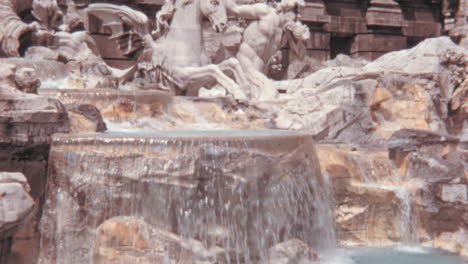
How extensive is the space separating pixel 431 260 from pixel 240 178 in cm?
175

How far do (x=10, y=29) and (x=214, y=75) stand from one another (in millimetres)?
2625

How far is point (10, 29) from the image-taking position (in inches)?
276

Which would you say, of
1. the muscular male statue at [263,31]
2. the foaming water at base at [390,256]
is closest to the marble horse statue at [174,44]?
the muscular male statue at [263,31]

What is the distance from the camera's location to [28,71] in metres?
4.58

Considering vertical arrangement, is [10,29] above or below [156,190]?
above

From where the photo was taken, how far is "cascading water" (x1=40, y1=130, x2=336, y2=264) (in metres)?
3.77

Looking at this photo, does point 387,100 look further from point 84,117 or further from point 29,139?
point 29,139

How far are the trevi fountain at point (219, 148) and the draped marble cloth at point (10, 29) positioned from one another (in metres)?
0.02

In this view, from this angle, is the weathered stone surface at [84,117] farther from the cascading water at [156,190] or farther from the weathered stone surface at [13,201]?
the weathered stone surface at [13,201]

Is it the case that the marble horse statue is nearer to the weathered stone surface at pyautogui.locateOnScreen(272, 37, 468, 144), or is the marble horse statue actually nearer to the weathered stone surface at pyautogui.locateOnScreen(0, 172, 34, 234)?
the weathered stone surface at pyautogui.locateOnScreen(272, 37, 468, 144)

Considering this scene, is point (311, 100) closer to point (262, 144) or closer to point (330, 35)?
point (262, 144)

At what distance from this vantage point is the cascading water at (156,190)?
12.4 ft

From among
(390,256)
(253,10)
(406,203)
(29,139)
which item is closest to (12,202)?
(29,139)

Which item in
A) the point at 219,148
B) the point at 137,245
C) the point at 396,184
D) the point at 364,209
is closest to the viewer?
the point at 137,245
